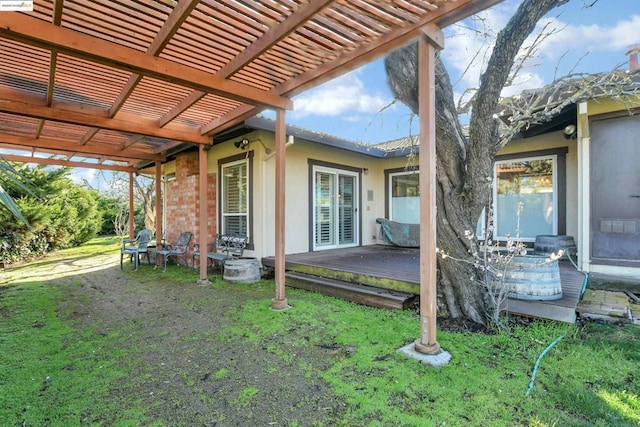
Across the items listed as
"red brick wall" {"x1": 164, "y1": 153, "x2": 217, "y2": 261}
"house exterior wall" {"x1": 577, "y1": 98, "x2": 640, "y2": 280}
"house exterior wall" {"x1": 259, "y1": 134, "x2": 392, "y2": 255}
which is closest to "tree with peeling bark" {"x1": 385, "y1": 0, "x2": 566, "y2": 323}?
"house exterior wall" {"x1": 577, "y1": 98, "x2": 640, "y2": 280}

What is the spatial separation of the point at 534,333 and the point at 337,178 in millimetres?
5342

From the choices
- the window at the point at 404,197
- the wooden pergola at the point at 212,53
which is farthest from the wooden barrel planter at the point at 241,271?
the window at the point at 404,197

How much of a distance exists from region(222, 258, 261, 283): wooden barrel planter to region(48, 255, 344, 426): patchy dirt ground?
952mm

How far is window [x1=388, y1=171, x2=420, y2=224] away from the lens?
8.31 m

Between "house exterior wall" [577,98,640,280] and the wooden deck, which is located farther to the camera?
"house exterior wall" [577,98,640,280]

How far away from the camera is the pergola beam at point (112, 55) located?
8.02ft

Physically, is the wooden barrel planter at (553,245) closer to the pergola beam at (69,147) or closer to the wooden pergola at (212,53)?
the wooden pergola at (212,53)

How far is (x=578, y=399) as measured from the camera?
2160 mm

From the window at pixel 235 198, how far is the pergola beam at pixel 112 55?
312 cm

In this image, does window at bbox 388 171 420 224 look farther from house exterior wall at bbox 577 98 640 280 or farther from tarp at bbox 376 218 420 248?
house exterior wall at bbox 577 98 640 280

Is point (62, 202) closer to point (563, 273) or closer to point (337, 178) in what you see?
point (337, 178)

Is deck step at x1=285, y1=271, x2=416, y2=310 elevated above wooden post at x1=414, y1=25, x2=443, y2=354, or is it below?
below

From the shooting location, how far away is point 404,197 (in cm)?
859

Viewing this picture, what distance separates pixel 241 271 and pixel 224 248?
4.63 feet
